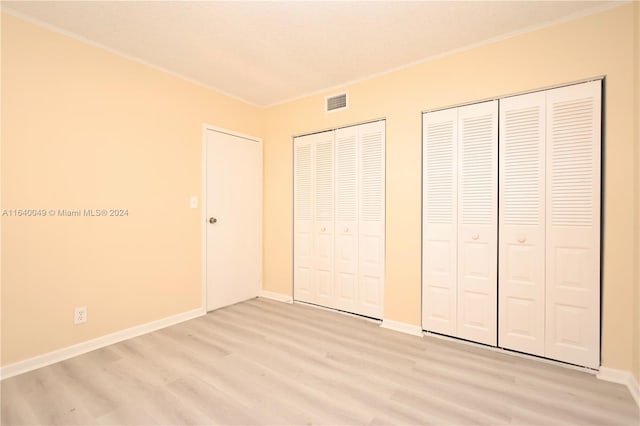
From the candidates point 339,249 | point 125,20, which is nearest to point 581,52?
point 339,249

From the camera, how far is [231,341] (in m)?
2.75

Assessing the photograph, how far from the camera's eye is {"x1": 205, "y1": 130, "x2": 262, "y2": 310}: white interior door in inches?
140

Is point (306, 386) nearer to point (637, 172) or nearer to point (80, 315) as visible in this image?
point (80, 315)

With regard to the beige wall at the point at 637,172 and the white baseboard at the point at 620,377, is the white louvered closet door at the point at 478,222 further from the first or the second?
the beige wall at the point at 637,172

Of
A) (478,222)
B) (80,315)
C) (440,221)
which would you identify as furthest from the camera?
(440,221)

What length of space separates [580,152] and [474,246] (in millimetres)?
1024

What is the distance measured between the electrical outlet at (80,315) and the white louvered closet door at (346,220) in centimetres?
240

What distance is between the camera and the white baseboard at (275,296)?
12.9 feet

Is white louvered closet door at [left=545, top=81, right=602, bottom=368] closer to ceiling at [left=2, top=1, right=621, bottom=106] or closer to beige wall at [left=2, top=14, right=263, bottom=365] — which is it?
ceiling at [left=2, top=1, right=621, bottom=106]

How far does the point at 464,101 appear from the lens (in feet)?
8.78

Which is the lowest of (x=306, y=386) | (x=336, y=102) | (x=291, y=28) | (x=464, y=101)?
(x=306, y=386)

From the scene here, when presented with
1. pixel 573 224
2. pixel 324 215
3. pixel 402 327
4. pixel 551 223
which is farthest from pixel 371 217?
pixel 573 224

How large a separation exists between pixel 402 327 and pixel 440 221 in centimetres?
112

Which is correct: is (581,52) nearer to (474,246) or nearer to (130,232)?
(474,246)
